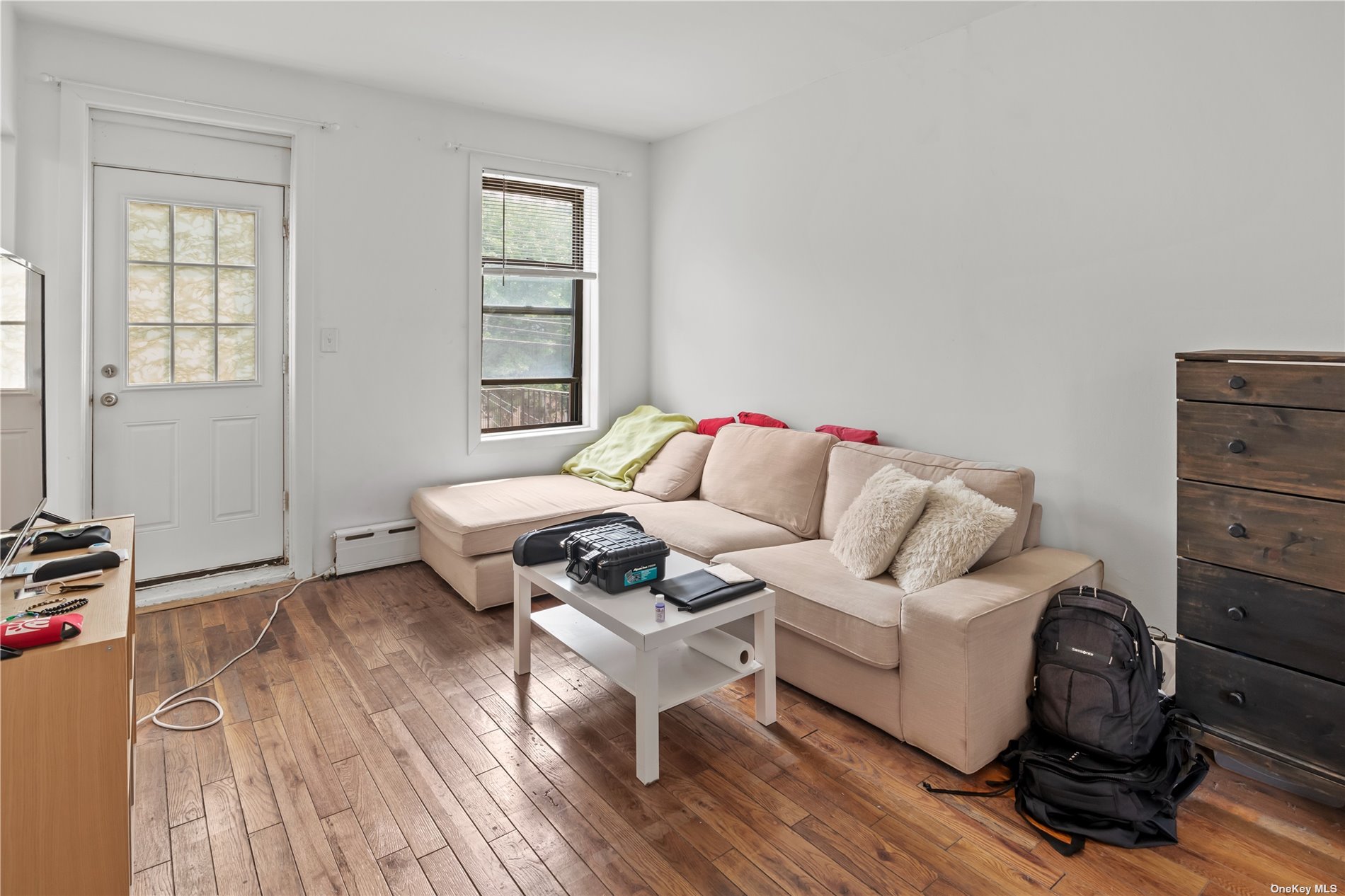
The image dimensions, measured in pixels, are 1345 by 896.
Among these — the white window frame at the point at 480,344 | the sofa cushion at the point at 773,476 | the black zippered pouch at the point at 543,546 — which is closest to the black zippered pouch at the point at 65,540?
the black zippered pouch at the point at 543,546

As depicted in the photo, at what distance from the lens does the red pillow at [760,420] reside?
388 cm

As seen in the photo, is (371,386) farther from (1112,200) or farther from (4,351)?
(1112,200)

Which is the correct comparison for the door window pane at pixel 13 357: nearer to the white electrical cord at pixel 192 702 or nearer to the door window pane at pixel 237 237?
the white electrical cord at pixel 192 702

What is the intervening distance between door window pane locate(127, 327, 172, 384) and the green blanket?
2.09 m

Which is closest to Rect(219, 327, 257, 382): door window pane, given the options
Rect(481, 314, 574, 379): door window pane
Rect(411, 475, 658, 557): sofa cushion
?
Rect(411, 475, 658, 557): sofa cushion

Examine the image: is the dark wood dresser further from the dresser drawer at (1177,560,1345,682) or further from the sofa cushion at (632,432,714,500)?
the sofa cushion at (632,432,714,500)

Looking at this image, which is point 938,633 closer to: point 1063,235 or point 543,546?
point 543,546

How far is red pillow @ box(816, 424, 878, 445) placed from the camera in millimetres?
3344

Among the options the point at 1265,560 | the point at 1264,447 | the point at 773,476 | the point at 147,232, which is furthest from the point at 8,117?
the point at 1265,560

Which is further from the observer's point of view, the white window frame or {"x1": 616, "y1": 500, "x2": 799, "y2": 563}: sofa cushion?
the white window frame

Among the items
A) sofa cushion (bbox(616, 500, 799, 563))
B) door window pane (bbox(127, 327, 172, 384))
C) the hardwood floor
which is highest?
door window pane (bbox(127, 327, 172, 384))

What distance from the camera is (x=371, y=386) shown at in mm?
3854

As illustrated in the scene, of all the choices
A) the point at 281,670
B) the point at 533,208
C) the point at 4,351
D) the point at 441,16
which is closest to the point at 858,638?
the point at 281,670

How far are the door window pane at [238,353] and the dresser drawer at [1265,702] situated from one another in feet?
13.1
